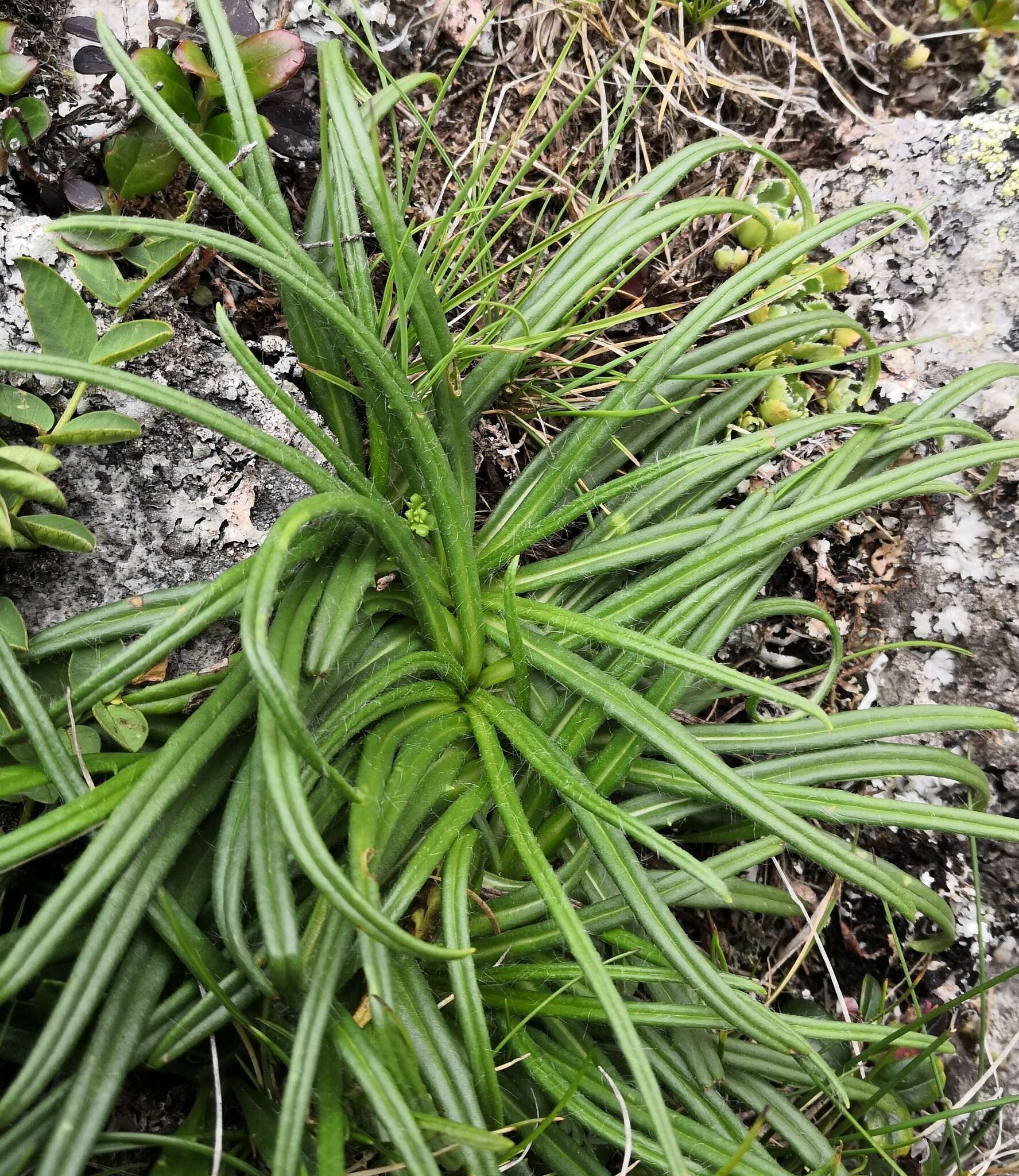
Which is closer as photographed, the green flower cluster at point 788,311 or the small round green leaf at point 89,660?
the small round green leaf at point 89,660

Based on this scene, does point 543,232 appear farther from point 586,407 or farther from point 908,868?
point 908,868

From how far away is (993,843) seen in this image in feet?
3.91

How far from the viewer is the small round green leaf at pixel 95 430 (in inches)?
35.4

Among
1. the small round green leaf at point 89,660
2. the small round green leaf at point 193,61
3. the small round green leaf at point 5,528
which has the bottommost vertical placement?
the small round green leaf at point 89,660

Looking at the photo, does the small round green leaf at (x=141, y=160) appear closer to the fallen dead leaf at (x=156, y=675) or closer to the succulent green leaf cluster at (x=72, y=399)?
the succulent green leaf cluster at (x=72, y=399)

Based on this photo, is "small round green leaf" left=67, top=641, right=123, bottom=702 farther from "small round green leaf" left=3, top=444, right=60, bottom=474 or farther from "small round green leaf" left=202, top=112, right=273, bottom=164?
"small round green leaf" left=202, top=112, right=273, bottom=164

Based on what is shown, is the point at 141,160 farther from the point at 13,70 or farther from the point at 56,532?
the point at 56,532

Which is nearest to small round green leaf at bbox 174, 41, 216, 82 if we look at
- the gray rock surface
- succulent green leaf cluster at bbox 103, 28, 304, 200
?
succulent green leaf cluster at bbox 103, 28, 304, 200

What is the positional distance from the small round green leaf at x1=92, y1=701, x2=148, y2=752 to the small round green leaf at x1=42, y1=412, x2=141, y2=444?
0.31 m

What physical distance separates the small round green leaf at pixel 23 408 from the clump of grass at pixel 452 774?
0.48ft

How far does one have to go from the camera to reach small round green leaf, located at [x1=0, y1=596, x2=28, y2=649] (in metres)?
0.85

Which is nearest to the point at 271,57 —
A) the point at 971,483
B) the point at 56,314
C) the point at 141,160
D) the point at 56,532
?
the point at 141,160

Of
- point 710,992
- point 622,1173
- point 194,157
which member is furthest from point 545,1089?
point 194,157

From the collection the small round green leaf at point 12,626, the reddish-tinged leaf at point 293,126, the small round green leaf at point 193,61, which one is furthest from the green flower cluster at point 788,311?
the small round green leaf at point 12,626
